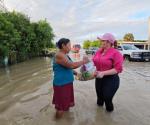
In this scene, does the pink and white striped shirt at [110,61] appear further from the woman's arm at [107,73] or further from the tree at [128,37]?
the tree at [128,37]

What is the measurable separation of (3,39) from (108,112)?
710 inches

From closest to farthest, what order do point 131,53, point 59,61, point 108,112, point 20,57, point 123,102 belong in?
point 59,61 < point 108,112 < point 123,102 < point 131,53 < point 20,57

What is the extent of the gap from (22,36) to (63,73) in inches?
1199

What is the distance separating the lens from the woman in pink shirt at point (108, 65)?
7104 millimetres

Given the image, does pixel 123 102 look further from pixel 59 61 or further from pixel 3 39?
pixel 3 39

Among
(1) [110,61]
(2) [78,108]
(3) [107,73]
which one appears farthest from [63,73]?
(2) [78,108]

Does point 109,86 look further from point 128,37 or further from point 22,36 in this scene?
point 128,37

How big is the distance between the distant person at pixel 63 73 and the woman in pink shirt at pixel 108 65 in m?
0.47

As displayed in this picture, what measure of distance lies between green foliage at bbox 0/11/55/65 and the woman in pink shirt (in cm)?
1693

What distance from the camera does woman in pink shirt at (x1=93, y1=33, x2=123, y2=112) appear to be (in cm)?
710

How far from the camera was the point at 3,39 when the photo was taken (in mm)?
24469


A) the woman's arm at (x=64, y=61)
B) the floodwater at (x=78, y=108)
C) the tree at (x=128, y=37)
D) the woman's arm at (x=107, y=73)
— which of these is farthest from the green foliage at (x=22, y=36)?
the tree at (x=128, y=37)

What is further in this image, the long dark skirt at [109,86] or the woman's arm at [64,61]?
the long dark skirt at [109,86]

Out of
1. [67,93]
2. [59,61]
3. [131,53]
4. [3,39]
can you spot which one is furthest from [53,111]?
[131,53]
